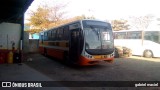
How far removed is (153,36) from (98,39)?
10375mm

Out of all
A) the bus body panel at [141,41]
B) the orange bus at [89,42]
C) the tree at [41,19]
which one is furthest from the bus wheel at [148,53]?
the tree at [41,19]

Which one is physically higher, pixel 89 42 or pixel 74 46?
pixel 89 42

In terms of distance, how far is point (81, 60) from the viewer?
13047 mm

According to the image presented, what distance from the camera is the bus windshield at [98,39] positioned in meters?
13.1

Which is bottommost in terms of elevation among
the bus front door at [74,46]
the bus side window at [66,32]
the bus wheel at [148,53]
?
the bus wheel at [148,53]

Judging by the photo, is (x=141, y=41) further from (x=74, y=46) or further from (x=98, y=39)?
(x=74, y=46)

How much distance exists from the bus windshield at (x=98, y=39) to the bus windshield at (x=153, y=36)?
30.4 feet

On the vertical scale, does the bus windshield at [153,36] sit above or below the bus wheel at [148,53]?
above

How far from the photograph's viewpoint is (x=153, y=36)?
2173cm

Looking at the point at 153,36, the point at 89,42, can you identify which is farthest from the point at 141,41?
the point at 89,42

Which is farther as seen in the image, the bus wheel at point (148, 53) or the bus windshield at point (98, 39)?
the bus wheel at point (148, 53)

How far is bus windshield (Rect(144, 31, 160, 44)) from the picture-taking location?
70.2 ft

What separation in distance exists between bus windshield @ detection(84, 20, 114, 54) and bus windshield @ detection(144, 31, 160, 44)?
30.4 feet

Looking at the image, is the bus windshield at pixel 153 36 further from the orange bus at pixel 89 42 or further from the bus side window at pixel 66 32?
the bus side window at pixel 66 32
